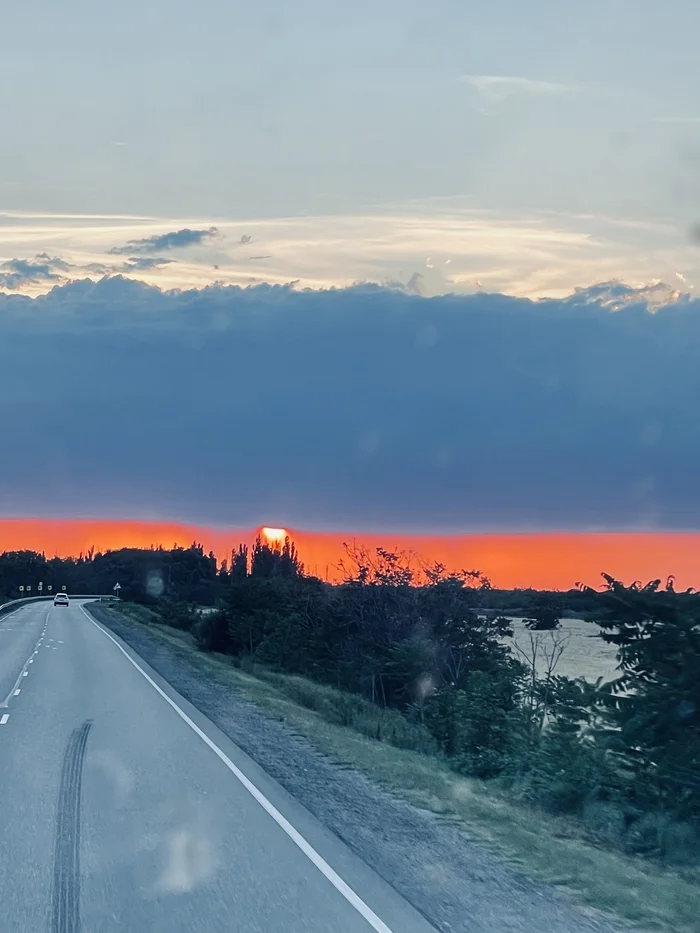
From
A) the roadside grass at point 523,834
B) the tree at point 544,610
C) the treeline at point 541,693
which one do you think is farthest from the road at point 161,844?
the tree at point 544,610

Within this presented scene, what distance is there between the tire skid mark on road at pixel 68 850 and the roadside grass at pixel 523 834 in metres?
4.06

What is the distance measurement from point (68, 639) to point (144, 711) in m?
31.2

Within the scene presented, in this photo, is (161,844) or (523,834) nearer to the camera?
(161,844)

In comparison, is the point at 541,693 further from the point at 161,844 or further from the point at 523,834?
the point at 161,844

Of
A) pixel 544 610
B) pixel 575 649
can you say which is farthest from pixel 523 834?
pixel 575 649

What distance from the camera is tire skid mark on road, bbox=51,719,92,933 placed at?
822cm

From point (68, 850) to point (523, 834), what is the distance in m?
4.94

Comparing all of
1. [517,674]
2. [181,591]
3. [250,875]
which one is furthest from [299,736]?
[181,591]

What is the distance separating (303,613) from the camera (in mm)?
51188

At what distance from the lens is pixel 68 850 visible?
1052cm

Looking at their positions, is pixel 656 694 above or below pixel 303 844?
above

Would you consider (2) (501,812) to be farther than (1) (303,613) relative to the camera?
No

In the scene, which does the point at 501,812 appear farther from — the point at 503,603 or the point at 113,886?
the point at 503,603

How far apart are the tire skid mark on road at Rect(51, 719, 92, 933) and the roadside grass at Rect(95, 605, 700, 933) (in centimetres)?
406
